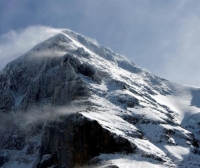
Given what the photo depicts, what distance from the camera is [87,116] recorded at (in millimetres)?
80938

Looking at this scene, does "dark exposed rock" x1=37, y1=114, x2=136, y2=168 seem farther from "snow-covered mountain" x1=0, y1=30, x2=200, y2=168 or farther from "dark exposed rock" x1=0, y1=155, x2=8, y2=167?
"dark exposed rock" x1=0, y1=155, x2=8, y2=167

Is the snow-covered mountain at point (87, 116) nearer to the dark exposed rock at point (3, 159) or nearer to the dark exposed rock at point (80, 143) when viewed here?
the dark exposed rock at point (80, 143)

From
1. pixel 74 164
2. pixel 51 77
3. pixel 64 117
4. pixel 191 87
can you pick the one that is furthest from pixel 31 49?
pixel 74 164

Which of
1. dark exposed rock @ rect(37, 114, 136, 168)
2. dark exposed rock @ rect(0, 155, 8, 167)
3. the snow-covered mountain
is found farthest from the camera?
dark exposed rock @ rect(0, 155, 8, 167)

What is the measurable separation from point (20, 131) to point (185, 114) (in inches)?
2523

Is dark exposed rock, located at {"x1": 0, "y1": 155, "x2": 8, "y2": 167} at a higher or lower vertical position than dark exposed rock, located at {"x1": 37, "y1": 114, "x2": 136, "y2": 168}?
higher

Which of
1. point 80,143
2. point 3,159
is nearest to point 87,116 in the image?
point 80,143

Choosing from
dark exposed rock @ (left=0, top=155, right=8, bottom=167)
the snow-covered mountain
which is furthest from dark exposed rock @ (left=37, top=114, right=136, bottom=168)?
dark exposed rock @ (left=0, top=155, right=8, bottom=167)

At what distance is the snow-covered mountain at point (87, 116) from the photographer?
254 ft

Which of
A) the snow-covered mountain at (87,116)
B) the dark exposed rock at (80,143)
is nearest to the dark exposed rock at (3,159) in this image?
the snow-covered mountain at (87,116)

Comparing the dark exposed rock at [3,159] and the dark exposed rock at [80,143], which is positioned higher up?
the dark exposed rock at [3,159]

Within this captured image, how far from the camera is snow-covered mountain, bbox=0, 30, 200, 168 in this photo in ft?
254

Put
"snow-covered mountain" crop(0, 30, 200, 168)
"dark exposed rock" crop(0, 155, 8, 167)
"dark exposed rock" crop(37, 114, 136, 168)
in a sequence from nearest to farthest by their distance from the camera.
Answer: "dark exposed rock" crop(37, 114, 136, 168)
"snow-covered mountain" crop(0, 30, 200, 168)
"dark exposed rock" crop(0, 155, 8, 167)

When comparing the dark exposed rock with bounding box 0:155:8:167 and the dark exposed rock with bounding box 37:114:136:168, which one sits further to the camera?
the dark exposed rock with bounding box 0:155:8:167
